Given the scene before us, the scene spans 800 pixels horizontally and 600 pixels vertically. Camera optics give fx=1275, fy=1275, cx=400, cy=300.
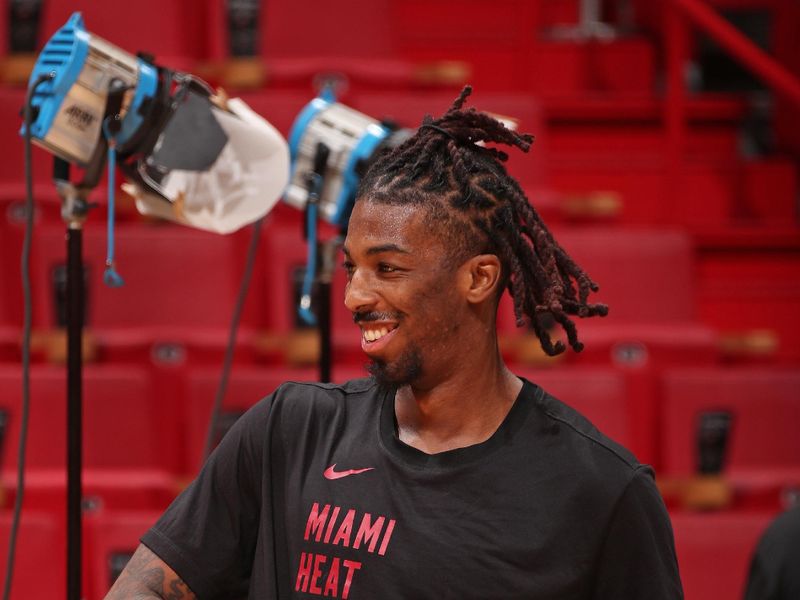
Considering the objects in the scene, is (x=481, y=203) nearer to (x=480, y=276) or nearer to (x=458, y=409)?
(x=480, y=276)

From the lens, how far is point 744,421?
288 cm

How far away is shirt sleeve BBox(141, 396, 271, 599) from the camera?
1.26 m

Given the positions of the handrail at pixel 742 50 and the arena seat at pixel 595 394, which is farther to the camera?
the handrail at pixel 742 50

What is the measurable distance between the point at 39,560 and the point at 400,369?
136 centimetres

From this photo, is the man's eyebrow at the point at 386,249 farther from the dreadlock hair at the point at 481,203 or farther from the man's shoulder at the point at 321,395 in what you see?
the man's shoulder at the point at 321,395

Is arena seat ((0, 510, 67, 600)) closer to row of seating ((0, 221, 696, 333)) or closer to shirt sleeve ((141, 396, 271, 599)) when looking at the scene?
row of seating ((0, 221, 696, 333))

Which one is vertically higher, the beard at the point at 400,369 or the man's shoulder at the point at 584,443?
the beard at the point at 400,369

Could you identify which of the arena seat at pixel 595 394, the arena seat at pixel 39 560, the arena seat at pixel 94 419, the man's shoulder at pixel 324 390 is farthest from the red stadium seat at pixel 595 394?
the man's shoulder at pixel 324 390

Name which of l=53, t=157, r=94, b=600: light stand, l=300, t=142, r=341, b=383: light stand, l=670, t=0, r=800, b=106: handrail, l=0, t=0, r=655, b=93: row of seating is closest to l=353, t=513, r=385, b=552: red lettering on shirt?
l=53, t=157, r=94, b=600: light stand

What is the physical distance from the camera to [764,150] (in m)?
3.74

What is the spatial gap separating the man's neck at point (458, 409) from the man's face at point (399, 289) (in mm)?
37

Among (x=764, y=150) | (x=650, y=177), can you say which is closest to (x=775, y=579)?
(x=650, y=177)

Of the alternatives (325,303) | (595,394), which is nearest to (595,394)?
(595,394)

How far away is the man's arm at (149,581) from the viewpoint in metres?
1.24
